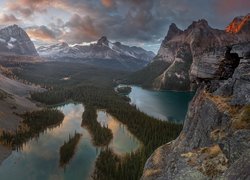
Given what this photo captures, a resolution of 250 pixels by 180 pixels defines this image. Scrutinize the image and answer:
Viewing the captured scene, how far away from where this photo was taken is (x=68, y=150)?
290 feet

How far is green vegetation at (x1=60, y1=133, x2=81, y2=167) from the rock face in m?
50.1

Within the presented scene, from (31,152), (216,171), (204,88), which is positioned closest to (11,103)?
(31,152)

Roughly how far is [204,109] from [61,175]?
51.9 metres

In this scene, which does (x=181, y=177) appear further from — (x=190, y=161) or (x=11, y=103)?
(x=11, y=103)

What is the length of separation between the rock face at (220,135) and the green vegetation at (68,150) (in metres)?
50.1

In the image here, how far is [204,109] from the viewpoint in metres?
32.8

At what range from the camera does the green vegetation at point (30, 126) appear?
314 feet

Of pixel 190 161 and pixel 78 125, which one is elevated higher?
pixel 190 161

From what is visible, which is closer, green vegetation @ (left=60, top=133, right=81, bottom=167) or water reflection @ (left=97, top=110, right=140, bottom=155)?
green vegetation @ (left=60, top=133, right=81, bottom=167)

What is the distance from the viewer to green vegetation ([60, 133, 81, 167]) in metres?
80.9

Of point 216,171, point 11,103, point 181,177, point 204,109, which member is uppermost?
point 204,109

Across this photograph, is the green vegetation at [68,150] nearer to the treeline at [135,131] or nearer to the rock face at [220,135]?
the treeline at [135,131]

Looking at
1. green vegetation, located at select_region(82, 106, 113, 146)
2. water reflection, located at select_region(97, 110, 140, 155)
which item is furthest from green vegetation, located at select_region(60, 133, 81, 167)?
water reflection, located at select_region(97, 110, 140, 155)

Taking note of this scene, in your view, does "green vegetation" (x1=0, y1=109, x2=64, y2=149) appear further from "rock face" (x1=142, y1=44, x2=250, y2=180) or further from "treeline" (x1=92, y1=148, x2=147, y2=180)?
"rock face" (x1=142, y1=44, x2=250, y2=180)
